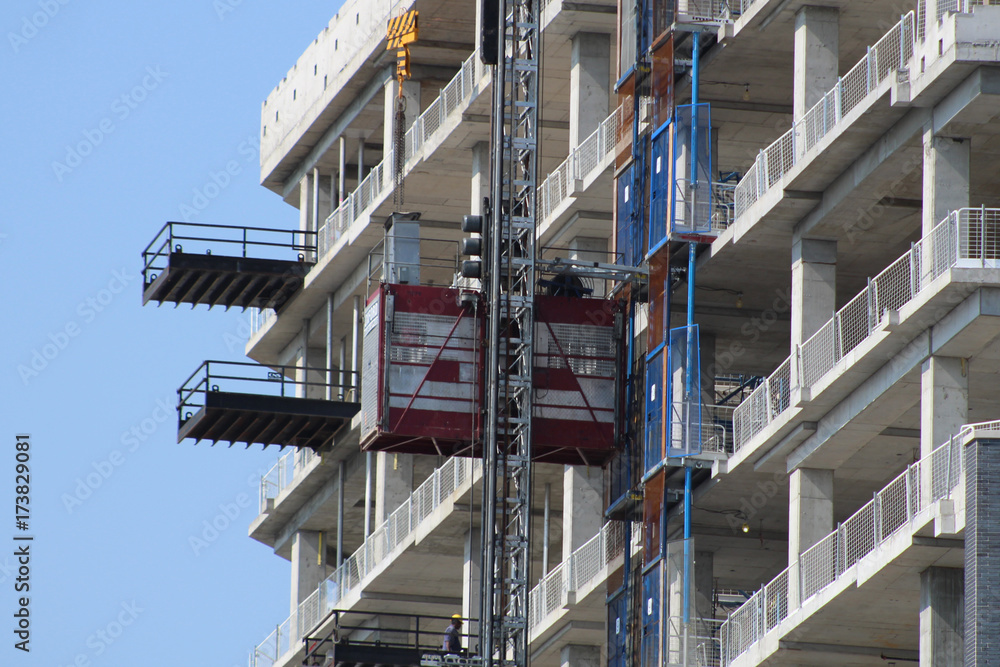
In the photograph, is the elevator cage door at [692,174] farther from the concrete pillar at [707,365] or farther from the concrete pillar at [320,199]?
the concrete pillar at [320,199]

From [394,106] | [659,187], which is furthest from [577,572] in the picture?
[394,106]

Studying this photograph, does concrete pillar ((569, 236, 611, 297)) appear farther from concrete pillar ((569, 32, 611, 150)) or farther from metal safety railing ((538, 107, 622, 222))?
concrete pillar ((569, 32, 611, 150))

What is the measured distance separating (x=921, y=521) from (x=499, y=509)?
18298mm

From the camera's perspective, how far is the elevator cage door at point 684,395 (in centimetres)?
5291

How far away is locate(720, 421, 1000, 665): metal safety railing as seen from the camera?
4238 centimetres

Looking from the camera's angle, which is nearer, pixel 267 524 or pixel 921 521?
pixel 921 521

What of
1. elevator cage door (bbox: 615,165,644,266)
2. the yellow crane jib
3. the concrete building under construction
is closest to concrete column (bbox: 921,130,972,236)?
the concrete building under construction

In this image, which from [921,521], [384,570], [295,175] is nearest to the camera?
[921,521]

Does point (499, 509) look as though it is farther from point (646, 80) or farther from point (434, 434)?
point (646, 80)

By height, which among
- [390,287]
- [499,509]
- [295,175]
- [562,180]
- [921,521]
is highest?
[295,175]

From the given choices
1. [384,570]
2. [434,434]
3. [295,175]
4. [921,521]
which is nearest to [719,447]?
[434,434]

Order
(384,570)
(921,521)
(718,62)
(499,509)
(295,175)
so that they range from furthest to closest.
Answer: (295,175) → (384,570) → (499,509) → (718,62) → (921,521)

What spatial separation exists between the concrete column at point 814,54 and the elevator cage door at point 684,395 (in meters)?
5.66

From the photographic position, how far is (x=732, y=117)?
5691 cm
